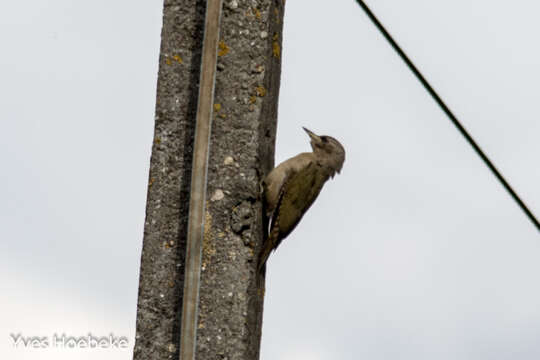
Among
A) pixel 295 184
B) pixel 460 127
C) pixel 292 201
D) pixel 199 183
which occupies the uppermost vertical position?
pixel 460 127

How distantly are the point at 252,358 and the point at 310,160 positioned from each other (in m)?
2.15

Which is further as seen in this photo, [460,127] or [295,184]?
[295,184]

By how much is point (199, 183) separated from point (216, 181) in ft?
0.32

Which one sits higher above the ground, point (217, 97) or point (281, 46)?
point (281, 46)

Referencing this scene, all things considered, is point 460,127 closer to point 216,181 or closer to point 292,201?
point 292,201

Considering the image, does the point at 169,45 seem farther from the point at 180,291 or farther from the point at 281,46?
the point at 180,291

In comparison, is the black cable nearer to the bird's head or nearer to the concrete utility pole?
the concrete utility pole

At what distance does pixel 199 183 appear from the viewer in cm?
380

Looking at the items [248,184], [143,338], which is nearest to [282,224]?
[248,184]

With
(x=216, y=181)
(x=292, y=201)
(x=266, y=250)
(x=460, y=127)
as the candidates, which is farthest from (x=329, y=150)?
(x=216, y=181)

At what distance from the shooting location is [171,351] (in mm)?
3729

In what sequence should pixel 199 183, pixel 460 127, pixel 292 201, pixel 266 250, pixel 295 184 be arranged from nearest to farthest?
pixel 199 183
pixel 266 250
pixel 460 127
pixel 292 201
pixel 295 184

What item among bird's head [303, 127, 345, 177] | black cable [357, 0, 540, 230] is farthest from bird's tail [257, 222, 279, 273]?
bird's head [303, 127, 345, 177]

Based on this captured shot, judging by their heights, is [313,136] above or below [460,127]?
above
